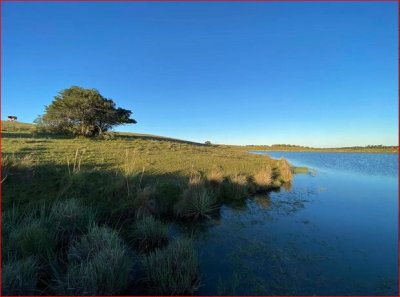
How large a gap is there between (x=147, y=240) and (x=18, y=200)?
4.70 meters

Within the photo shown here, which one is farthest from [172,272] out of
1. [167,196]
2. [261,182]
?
[261,182]

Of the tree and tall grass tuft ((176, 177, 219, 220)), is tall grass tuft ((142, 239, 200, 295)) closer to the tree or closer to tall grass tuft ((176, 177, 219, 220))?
tall grass tuft ((176, 177, 219, 220))

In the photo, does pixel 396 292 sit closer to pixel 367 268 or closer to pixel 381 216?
pixel 367 268

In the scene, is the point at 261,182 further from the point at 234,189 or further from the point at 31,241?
the point at 31,241

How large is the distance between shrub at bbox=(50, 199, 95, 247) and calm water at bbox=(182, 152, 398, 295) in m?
3.50

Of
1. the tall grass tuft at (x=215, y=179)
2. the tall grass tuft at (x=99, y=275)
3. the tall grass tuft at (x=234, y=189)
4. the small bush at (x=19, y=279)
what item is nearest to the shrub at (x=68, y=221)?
the tall grass tuft at (x=99, y=275)

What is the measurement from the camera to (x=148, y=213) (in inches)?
385

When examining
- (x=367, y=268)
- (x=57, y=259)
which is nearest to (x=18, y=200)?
(x=57, y=259)

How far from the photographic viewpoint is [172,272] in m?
5.89

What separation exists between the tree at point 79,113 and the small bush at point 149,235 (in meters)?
34.6

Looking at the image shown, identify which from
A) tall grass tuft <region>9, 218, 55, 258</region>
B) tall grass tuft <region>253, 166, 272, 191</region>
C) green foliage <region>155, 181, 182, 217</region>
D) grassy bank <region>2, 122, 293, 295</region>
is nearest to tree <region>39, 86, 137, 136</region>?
grassy bank <region>2, 122, 293, 295</region>

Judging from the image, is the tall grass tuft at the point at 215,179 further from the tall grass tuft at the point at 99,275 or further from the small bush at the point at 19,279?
the small bush at the point at 19,279

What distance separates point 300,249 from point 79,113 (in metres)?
38.3

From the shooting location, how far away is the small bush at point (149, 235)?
787cm
